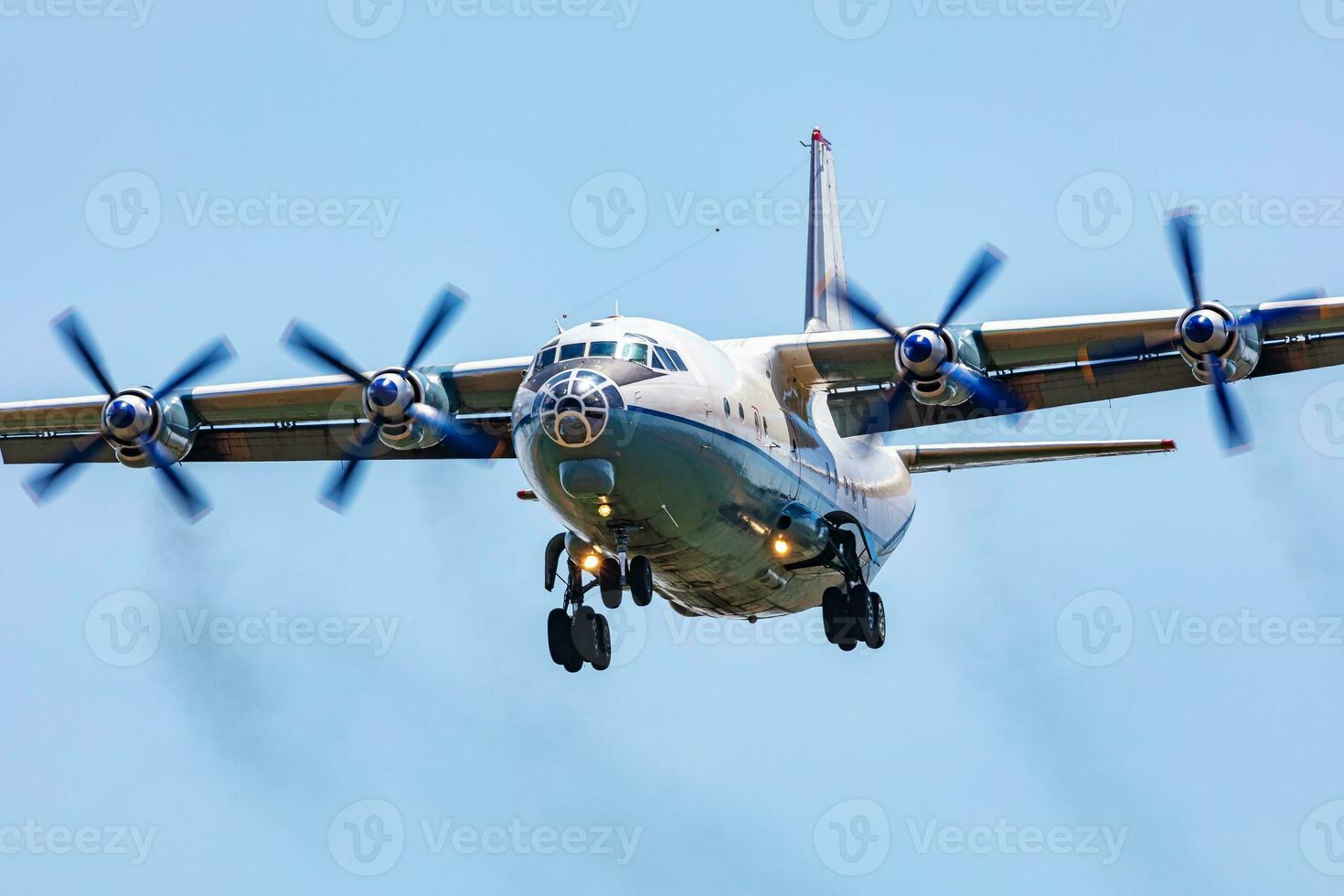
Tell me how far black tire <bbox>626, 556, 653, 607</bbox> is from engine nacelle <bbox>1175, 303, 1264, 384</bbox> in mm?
7858

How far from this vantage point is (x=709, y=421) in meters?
23.8

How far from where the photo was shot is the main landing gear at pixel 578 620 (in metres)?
24.7

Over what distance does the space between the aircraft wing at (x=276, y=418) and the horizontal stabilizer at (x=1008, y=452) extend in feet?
21.7

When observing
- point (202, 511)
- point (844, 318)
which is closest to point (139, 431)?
point (202, 511)

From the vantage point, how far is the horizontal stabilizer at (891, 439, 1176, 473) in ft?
93.9

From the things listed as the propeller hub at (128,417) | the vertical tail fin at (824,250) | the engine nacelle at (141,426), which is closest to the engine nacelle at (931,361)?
the vertical tail fin at (824,250)

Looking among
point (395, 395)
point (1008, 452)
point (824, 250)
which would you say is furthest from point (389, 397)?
point (824, 250)

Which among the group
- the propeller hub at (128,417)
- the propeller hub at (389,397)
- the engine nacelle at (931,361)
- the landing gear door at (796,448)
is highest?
the engine nacelle at (931,361)

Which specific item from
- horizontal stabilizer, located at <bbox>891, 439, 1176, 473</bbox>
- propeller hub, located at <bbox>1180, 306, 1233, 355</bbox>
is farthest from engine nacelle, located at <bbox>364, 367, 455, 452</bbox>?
propeller hub, located at <bbox>1180, 306, 1233, 355</bbox>

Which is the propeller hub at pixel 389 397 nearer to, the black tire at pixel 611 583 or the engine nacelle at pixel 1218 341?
the black tire at pixel 611 583

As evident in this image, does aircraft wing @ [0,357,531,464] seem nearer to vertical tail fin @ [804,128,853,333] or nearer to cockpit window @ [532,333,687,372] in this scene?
cockpit window @ [532,333,687,372]

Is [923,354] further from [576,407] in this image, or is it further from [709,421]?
[576,407]

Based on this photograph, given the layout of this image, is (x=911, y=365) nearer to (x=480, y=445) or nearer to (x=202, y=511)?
(x=480, y=445)

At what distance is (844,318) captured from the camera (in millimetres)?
34250
